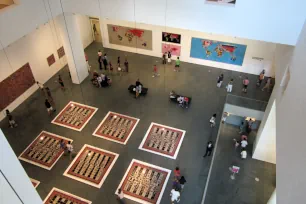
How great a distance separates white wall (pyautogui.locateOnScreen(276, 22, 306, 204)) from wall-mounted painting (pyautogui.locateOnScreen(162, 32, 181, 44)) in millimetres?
10669

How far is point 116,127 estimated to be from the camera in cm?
1433

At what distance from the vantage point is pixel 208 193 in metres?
11.4

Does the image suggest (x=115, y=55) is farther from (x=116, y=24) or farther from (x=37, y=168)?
(x=37, y=168)

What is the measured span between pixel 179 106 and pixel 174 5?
5945 millimetres

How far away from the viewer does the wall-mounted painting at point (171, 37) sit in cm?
1802

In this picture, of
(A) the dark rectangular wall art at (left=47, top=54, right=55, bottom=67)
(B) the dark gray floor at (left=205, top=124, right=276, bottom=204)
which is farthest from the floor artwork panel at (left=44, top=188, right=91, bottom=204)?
(A) the dark rectangular wall art at (left=47, top=54, right=55, bottom=67)

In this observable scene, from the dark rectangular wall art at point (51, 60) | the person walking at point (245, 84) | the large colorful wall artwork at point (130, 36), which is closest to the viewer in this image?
the person walking at point (245, 84)

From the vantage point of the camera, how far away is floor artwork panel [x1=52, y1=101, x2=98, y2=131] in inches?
570

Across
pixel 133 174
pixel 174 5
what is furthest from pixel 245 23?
pixel 133 174

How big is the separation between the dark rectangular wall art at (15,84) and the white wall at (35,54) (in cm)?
22

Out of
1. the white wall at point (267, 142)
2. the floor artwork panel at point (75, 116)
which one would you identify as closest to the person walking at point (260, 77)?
the white wall at point (267, 142)

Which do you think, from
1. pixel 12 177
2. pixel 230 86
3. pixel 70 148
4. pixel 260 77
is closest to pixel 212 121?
pixel 230 86

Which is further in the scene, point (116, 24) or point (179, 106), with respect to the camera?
point (116, 24)

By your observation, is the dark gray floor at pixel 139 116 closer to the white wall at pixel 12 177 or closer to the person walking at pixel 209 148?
the person walking at pixel 209 148
